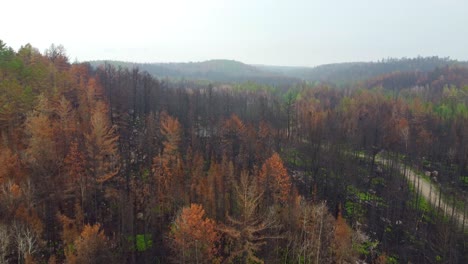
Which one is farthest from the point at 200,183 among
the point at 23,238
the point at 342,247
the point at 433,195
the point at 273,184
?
the point at 433,195

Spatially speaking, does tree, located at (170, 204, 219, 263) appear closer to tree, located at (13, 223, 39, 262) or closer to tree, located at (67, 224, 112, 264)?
tree, located at (67, 224, 112, 264)

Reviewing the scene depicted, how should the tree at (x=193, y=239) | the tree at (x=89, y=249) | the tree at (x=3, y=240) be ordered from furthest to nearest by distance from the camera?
the tree at (x=193, y=239) < the tree at (x=89, y=249) < the tree at (x=3, y=240)

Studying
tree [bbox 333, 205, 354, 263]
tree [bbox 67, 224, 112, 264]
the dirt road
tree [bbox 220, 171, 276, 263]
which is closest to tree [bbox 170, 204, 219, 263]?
tree [bbox 220, 171, 276, 263]

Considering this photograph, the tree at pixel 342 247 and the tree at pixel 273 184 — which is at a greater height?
the tree at pixel 273 184

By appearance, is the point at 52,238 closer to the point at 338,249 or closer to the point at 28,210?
the point at 28,210

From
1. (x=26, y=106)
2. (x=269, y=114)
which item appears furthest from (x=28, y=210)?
(x=269, y=114)

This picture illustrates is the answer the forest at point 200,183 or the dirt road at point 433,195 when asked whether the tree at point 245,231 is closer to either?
the forest at point 200,183

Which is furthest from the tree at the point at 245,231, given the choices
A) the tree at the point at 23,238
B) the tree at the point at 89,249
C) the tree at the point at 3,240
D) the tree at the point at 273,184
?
the tree at the point at 3,240

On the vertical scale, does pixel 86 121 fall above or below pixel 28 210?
above
